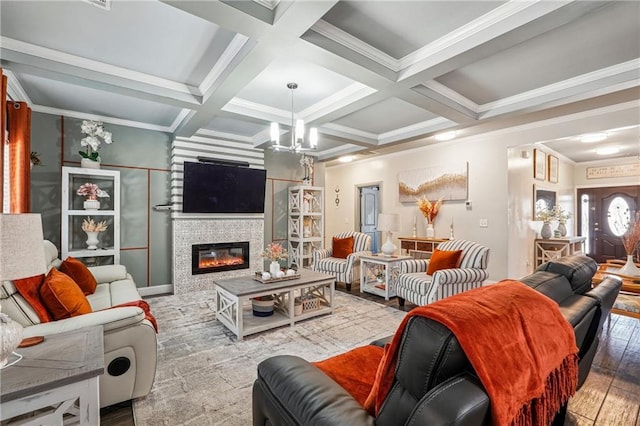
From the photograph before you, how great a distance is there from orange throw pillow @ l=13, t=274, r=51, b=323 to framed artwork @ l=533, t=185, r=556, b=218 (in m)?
6.87

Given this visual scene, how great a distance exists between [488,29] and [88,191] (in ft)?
15.4

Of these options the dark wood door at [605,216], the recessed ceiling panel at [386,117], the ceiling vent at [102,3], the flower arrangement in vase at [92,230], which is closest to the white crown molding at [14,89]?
the flower arrangement in vase at [92,230]

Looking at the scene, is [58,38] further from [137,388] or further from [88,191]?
[137,388]

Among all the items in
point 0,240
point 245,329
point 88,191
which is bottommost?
point 245,329

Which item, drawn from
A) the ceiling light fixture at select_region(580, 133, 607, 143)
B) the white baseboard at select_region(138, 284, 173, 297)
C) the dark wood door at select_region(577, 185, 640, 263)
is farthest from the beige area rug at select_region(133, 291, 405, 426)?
the dark wood door at select_region(577, 185, 640, 263)

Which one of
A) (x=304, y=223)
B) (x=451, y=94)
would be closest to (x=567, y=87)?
(x=451, y=94)

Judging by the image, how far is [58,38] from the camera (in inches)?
94.0

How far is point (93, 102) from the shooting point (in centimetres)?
376

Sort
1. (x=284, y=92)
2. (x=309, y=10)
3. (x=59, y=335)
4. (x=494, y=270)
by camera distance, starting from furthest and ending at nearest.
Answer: (x=494, y=270) → (x=284, y=92) → (x=309, y=10) → (x=59, y=335)

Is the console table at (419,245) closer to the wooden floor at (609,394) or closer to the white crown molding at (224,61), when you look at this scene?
the wooden floor at (609,394)

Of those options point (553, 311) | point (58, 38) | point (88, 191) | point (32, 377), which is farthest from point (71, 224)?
point (553, 311)

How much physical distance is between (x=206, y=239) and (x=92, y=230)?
1.54 metres

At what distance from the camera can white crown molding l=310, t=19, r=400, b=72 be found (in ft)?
7.20

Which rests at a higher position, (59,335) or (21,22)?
(21,22)
